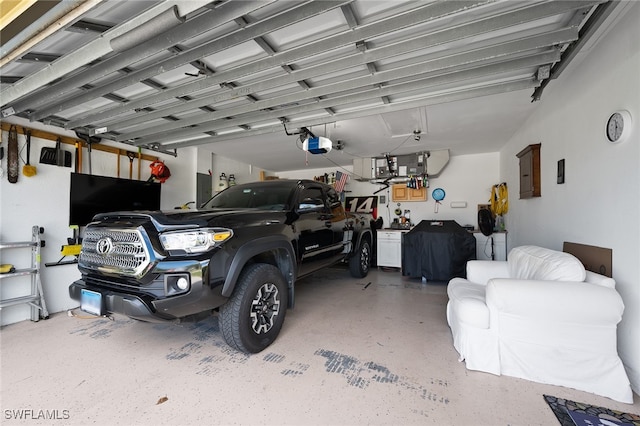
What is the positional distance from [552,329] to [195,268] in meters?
2.52

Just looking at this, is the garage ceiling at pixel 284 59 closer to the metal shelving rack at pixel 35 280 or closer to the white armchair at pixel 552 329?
the metal shelving rack at pixel 35 280

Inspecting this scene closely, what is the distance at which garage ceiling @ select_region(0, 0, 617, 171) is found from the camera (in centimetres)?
166

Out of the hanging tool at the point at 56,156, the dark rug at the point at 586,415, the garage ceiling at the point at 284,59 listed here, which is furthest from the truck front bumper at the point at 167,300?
the hanging tool at the point at 56,156

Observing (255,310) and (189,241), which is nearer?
(189,241)

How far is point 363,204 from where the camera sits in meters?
7.18

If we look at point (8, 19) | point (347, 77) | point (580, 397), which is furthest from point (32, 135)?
point (580, 397)

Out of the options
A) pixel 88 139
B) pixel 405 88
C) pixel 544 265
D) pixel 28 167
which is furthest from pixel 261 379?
pixel 88 139

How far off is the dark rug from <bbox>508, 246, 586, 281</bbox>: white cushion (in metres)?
0.81

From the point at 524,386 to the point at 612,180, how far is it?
1.71 metres

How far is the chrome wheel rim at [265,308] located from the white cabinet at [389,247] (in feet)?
12.1

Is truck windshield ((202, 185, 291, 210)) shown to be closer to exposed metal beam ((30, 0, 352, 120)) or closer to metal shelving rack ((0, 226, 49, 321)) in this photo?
exposed metal beam ((30, 0, 352, 120))

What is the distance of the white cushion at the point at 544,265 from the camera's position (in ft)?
6.42

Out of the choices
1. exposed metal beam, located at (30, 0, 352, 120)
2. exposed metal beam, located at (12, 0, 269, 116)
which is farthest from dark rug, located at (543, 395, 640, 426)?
exposed metal beam, located at (12, 0, 269, 116)

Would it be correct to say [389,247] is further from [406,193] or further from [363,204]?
[363,204]
